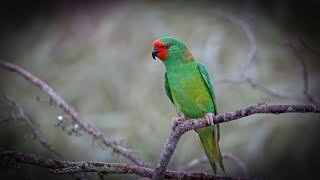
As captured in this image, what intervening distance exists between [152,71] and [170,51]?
6.26 ft

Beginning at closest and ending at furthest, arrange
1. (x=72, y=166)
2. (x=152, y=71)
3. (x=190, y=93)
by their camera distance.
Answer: (x=72, y=166), (x=190, y=93), (x=152, y=71)

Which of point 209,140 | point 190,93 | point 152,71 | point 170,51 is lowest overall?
point 209,140

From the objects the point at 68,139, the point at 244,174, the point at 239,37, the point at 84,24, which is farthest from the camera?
the point at 84,24

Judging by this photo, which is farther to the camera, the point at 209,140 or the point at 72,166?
the point at 209,140

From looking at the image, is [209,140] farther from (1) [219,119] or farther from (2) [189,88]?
(1) [219,119]

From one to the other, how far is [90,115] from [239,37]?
5.98ft

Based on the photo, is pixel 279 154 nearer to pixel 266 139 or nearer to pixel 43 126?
pixel 266 139

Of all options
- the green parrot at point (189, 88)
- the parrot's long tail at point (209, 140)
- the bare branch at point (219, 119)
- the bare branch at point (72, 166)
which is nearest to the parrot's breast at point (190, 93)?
the green parrot at point (189, 88)

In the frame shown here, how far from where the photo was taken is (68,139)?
393 cm

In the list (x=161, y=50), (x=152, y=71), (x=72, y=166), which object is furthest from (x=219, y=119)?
(x=152, y=71)

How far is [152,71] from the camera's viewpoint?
4574 millimetres

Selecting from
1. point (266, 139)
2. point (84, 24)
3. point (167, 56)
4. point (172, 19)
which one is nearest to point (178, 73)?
point (167, 56)

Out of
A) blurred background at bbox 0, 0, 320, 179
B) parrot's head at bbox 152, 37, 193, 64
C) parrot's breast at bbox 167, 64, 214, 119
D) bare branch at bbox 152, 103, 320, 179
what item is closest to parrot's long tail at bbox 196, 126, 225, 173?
parrot's breast at bbox 167, 64, 214, 119

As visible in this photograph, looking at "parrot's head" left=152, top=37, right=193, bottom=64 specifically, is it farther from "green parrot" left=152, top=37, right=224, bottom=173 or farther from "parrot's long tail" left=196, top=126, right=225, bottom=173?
"parrot's long tail" left=196, top=126, right=225, bottom=173
